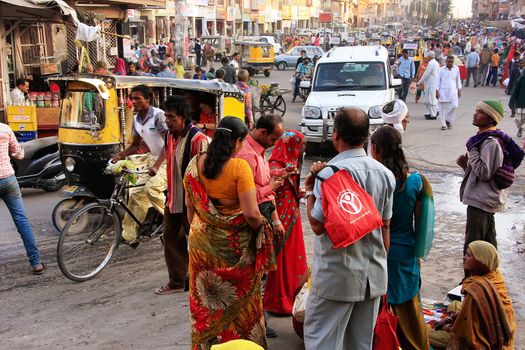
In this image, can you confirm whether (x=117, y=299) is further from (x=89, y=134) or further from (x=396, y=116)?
(x=396, y=116)

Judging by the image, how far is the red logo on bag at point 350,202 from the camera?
3.01 m

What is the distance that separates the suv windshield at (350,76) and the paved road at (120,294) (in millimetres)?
4734

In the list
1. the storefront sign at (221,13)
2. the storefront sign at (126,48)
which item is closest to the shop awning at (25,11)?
the storefront sign at (126,48)

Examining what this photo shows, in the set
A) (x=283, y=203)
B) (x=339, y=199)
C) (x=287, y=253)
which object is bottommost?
(x=287, y=253)

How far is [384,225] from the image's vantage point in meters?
3.45

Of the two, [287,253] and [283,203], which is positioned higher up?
[283,203]

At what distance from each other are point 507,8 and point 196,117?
11826cm

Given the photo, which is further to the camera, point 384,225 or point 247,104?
point 247,104

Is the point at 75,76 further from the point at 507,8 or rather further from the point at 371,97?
the point at 507,8

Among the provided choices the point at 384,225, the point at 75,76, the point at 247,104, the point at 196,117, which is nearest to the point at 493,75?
the point at 247,104

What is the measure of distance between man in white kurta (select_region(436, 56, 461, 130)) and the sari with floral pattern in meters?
11.3

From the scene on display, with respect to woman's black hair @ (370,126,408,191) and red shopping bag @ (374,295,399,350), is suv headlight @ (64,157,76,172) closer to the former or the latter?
woman's black hair @ (370,126,408,191)

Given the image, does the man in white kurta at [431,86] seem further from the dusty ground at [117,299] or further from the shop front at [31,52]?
the shop front at [31,52]

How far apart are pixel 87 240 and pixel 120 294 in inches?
27.8
